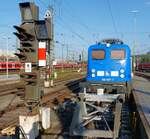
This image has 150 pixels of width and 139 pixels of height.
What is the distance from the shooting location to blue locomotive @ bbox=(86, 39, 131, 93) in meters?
18.3

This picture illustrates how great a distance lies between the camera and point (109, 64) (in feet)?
60.8

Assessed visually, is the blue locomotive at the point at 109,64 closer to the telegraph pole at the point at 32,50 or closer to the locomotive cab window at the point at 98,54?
the locomotive cab window at the point at 98,54

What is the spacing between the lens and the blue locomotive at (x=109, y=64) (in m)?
18.3

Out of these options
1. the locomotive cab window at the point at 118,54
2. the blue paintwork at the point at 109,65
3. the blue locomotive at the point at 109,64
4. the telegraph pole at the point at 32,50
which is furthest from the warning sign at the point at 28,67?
the locomotive cab window at the point at 118,54

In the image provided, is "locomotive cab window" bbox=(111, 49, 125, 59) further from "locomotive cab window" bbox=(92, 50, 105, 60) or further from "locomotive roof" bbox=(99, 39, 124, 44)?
"locomotive roof" bbox=(99, 39, 124, 44)

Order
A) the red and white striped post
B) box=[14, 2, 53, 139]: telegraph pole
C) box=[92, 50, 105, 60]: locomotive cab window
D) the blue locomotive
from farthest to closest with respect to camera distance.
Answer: box=[92, 50, 105, 60]: locomotive cab window
the blue locomotive
the red and white striped post
box=[14, 2, 53, 139]: telegraph pole

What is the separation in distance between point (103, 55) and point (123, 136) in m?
9.00

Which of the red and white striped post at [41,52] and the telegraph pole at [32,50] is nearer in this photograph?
the telegraph pole at [32,50]

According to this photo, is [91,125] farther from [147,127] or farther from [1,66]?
[1,66]

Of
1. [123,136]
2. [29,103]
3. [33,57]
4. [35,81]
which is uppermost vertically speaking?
[33,57]

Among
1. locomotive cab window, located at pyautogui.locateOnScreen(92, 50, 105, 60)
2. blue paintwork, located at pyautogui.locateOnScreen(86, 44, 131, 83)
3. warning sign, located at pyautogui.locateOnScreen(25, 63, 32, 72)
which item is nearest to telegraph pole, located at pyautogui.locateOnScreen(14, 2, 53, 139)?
warning sign, located at pyautogui.locateOnScreen(25, 63, 32, 72)

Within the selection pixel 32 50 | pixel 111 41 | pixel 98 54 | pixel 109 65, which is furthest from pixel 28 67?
pixel 111 41

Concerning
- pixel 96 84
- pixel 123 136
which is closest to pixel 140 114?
pixel 123 136

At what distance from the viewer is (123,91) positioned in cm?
1694
